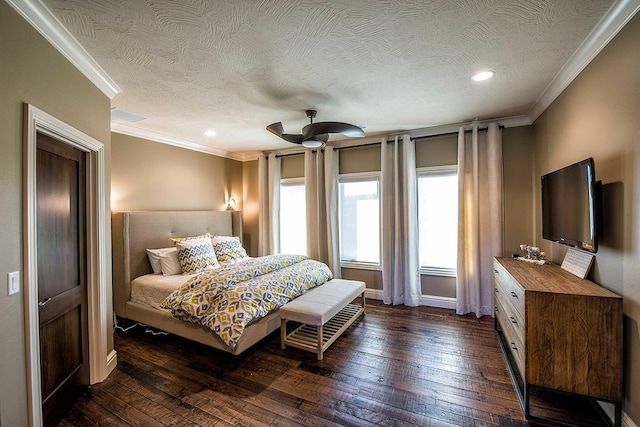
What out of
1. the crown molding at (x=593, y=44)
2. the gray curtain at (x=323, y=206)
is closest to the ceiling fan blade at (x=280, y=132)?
the gray curtain at (x=323, y=206)

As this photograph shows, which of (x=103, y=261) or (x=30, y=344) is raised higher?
(x=103, y=261)

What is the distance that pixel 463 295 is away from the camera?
369 centimetres

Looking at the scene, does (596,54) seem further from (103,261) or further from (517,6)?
(103,261)

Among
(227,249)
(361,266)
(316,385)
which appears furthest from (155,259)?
(361,266)

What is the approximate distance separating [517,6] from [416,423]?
8.87 feet

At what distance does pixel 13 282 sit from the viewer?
1.43 m

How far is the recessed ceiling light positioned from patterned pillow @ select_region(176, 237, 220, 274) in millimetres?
3746

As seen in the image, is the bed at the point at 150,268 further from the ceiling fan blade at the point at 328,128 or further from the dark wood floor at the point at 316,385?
the ceiling fan blade at the point at 328,128

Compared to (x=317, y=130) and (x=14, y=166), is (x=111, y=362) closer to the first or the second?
(x=14, y=166)

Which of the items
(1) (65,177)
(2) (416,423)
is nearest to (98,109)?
(1) (65,177)

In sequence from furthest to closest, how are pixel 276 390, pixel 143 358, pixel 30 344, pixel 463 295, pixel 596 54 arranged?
1. pixel 463 295
2. pixel 143 358
3. pixel 276 390
4. pixel 596 54
5. pixel 30 344

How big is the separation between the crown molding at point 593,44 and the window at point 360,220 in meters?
2.31

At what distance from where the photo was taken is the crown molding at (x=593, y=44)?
1569 mm

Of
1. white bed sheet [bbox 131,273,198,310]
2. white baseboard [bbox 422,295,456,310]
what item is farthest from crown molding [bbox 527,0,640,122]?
white bed sheet [bbox 131,273,198,310]
